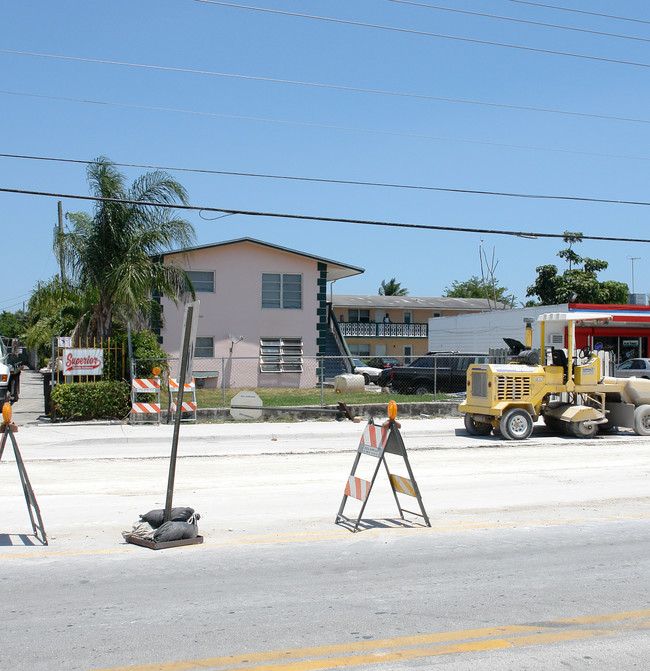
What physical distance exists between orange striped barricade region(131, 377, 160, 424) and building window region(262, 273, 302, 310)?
1416cm

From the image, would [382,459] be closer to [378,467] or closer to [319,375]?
[378,467]

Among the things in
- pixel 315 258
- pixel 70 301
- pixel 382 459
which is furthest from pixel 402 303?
pixel 382 459

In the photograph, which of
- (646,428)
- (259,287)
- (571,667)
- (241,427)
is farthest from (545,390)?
(259,287)

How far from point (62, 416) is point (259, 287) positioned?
49.0 ft

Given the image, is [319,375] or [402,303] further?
[402,303]

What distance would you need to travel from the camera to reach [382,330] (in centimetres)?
5672

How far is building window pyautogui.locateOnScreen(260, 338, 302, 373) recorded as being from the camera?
32.8 m

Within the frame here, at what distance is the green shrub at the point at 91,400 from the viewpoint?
1947 cm

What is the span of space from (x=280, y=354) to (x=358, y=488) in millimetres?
24815

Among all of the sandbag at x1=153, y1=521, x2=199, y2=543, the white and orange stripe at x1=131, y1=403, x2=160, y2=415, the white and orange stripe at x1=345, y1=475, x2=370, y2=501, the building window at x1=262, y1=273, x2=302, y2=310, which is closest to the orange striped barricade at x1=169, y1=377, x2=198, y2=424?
the white and orange stripe at x1=131, y1=403, x2=160, y2=415

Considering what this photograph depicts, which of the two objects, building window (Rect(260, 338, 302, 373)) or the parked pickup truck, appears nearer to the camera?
the parked pickup truck

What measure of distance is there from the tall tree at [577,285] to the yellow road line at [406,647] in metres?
49.0

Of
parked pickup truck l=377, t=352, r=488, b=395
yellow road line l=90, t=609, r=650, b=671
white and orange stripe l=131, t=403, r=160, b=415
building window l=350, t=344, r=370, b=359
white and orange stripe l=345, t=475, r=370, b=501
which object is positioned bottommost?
yellow road line l=90, t=609, r=650, b=671

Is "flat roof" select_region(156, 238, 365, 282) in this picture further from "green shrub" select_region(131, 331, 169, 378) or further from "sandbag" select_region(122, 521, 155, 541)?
"sandbag" select_region(122, 521, 155, 541)
